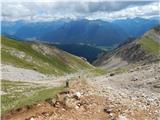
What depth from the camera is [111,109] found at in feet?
102

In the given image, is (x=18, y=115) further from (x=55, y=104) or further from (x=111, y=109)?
(x=111, y=109)

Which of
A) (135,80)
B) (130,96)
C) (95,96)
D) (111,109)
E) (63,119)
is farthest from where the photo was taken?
(135,80)

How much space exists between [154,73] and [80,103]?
73.1 ft

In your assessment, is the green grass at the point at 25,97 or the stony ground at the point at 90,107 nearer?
the stony ground at the point at 90,107

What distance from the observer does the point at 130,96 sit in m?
36.7

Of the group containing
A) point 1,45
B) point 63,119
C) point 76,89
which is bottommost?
point 63,119

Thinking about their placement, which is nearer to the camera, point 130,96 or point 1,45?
point 130,96

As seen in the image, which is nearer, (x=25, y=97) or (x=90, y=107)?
(x=90, y=107)

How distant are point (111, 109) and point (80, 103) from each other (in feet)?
8.25

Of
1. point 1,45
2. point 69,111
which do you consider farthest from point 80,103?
point 1,45

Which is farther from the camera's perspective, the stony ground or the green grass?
the green grass

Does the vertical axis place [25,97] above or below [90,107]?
above

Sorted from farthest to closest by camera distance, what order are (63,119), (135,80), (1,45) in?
1. (1,45)
2. (135,80)
3. (63,119)

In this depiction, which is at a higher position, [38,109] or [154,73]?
[154,73]
